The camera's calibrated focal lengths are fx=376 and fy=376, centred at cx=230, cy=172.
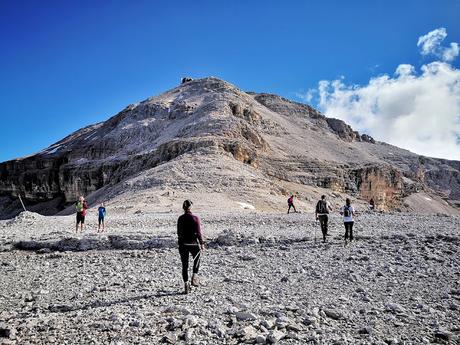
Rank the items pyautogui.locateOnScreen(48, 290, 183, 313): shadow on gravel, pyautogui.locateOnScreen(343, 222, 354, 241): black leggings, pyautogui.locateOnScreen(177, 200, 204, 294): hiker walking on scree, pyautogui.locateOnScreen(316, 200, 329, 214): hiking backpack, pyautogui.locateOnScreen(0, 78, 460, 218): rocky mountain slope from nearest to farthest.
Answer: pyautogui.locateOnScreen(48, 290, 183, 313): shadow on gravel < pyautogui.locateOnScreen(177, 200, 204, 294): hiker walking on scree < pyautogui.locateOnScreen(343, 222, 354, 241): black leggings < pyautogui.locateOnScreen(316, 200, 329, 214): hiking backpack < pyautogui.locateOnScreen(0, 78, 460, 218): rocky mountain slope

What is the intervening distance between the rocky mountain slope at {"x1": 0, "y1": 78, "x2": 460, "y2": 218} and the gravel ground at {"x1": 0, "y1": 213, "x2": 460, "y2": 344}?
27.9 metres

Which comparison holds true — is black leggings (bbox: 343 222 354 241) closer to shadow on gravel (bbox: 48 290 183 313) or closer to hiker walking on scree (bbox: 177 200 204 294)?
hiker walking on scree (bbox: 177 200 204 294)

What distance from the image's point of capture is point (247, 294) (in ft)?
26.7

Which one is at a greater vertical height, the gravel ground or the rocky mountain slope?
the rocky mountain slope

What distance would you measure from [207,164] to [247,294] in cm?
4953

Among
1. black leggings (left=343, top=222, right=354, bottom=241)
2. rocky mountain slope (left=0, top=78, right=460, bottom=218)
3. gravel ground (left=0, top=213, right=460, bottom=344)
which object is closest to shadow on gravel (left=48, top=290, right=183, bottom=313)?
gravel ground (left=0, top=213, right=460, bottom=344)

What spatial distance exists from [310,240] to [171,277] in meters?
7.50

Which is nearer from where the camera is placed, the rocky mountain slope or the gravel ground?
the gravel ground

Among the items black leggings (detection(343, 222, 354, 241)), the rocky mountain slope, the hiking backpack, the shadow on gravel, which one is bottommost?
the shadow on gravel

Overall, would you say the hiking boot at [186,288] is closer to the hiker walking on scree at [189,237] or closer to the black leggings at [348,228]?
the hiker walking on scree at [189,237]

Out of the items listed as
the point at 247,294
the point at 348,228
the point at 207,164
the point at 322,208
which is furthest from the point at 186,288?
the point at 207,164

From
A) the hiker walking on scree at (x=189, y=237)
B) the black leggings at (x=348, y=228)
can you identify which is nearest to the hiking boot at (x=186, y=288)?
the hiker walking on scree at (x=189, y=237)

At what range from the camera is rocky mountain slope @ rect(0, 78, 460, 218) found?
52.3 metres

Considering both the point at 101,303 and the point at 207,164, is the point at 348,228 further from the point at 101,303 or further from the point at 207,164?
the point at 207,164
